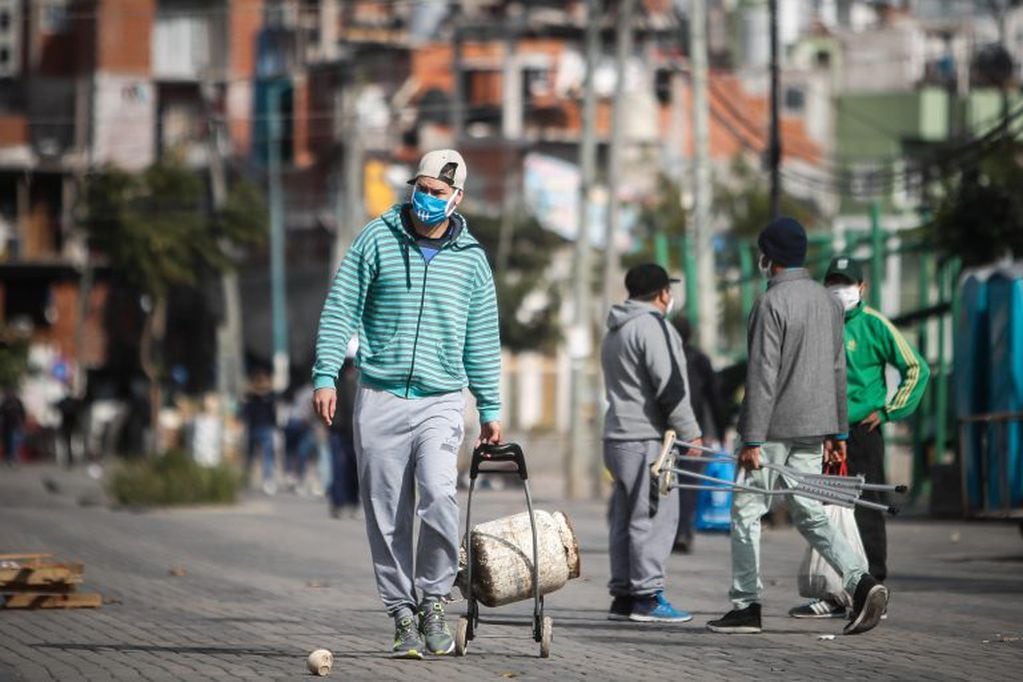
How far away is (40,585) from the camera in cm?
1261

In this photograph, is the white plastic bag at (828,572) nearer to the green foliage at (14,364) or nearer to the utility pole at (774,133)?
the utility pole at (774,133)

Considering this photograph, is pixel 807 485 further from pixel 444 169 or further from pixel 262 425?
pixel 262 425

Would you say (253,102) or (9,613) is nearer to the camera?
(9,613)

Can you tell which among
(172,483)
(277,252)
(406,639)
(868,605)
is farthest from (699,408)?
(277,252)

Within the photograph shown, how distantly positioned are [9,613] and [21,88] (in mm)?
66125

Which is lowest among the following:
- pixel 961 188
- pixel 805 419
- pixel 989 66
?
pixel 805 419

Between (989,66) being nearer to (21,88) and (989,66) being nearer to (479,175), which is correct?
(479,175)

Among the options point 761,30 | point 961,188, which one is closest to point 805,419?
point 961,188

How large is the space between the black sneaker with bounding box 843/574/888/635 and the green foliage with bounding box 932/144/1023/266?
45.6 ft

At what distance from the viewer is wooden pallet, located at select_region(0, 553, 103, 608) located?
12.5 meters

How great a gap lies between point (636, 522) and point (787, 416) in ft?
4.34

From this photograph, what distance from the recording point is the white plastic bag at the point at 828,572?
11.4 meters

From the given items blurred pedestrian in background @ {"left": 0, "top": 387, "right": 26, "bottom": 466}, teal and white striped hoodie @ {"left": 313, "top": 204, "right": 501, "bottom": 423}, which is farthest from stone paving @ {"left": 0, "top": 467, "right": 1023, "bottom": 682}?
blurred pedestrian in background @ {"left": 0, "top": 387, "right": 26, "bottom": 466}

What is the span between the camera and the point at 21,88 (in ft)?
250
